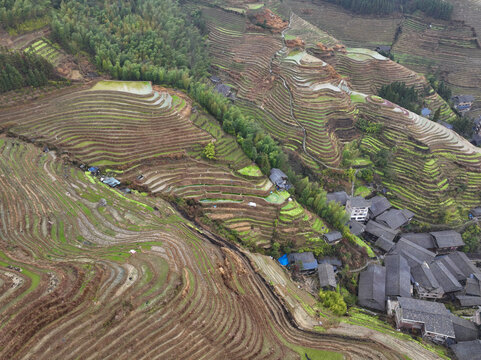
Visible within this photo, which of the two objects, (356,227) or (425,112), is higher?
(425,112)

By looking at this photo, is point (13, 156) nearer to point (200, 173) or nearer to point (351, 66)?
point (200, 173)

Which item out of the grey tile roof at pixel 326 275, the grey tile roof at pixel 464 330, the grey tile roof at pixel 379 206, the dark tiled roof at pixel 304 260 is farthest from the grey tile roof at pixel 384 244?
the dark tiled roof at pixel 304 260

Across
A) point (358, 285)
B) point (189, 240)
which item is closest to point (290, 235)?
point (358, 285)

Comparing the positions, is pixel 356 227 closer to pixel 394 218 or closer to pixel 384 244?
pixel 384 244

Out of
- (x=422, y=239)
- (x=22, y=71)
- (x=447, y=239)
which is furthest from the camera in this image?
(x=422, y=239)

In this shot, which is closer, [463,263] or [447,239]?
[463,263]

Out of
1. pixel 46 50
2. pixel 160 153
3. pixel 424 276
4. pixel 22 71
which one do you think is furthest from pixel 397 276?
pixel 46 50

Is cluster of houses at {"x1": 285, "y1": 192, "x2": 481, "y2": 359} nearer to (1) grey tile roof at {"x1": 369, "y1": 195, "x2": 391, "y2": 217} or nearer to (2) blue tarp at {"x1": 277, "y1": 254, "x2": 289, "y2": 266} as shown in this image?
(1) grey tile roof at {"x1": 369, "y1": 195, "x2": 391, "y2": 217}
